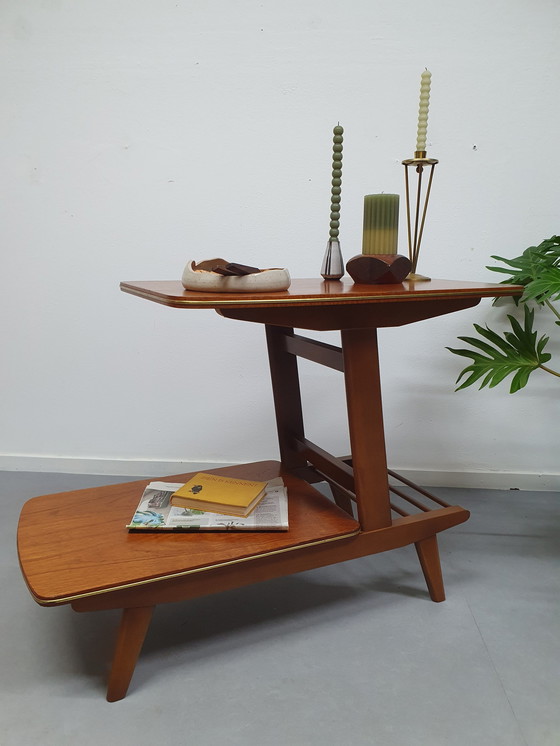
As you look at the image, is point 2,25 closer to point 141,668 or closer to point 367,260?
point 367,260

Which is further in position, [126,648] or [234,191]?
[234,191]

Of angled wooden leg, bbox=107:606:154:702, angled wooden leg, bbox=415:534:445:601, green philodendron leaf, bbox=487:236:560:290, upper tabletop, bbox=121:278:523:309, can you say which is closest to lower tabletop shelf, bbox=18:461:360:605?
angled wooden leg, bbox=107:606:154:702

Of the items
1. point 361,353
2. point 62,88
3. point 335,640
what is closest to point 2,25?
point 62,88

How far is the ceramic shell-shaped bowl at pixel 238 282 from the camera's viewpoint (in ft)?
4.20

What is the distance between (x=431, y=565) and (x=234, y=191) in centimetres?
160

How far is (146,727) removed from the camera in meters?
1.23

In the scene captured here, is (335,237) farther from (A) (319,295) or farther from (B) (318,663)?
(B) (318,663)

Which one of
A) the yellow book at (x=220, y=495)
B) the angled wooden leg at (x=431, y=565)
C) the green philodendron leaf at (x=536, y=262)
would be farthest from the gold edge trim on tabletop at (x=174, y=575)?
the green philodendron leaf at (x=536, y=262)

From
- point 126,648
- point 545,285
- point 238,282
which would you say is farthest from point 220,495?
point 545,285

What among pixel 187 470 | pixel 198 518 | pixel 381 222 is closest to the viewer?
pixel 198 518

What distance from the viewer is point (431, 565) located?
1664 mm

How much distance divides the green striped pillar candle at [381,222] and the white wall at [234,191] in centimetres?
75

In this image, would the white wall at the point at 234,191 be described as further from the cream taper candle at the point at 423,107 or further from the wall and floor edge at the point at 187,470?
the cream taper candle at the point at 423,107

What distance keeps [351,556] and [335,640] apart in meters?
0.23
